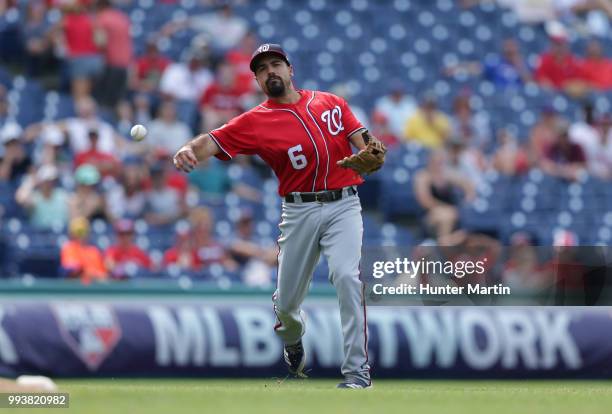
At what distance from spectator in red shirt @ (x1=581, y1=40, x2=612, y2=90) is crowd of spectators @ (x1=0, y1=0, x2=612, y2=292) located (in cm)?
2

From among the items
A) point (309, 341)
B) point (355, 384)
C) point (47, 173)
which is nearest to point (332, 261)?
point (355, 384)

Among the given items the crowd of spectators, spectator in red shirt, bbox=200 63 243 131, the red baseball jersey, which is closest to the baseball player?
the red baseball jersey

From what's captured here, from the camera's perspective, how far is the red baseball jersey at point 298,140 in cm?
724

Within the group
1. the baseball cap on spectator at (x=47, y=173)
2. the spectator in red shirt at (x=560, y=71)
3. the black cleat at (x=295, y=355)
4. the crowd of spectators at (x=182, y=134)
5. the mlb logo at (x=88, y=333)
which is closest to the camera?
the black cleat at (x=295, y=355)

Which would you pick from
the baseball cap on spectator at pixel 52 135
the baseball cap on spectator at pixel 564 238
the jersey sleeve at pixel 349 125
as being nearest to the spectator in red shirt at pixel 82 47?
the baseball cap on spectator at pixel 52 135

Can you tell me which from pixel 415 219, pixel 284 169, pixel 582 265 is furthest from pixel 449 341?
pixel 415 219

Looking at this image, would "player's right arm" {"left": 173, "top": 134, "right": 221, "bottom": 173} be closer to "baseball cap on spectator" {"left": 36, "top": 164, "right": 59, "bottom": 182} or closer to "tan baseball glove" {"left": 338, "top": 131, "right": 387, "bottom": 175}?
"tan baseball glove" {"left": 338, "top": 131, "right": 387, "bottom": 175}

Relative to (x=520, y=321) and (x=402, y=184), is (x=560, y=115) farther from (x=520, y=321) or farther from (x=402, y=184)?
(x=520, y=321)

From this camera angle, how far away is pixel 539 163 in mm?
14211

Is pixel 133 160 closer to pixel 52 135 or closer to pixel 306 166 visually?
pixel 52 135

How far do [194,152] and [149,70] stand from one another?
7760 millimetres

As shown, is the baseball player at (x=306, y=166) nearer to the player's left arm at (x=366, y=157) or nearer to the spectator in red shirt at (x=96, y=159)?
the player's left arm at (x=366, y=157)

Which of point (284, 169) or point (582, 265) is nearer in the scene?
point (284, 169)

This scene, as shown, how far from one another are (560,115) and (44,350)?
26.1 ft
